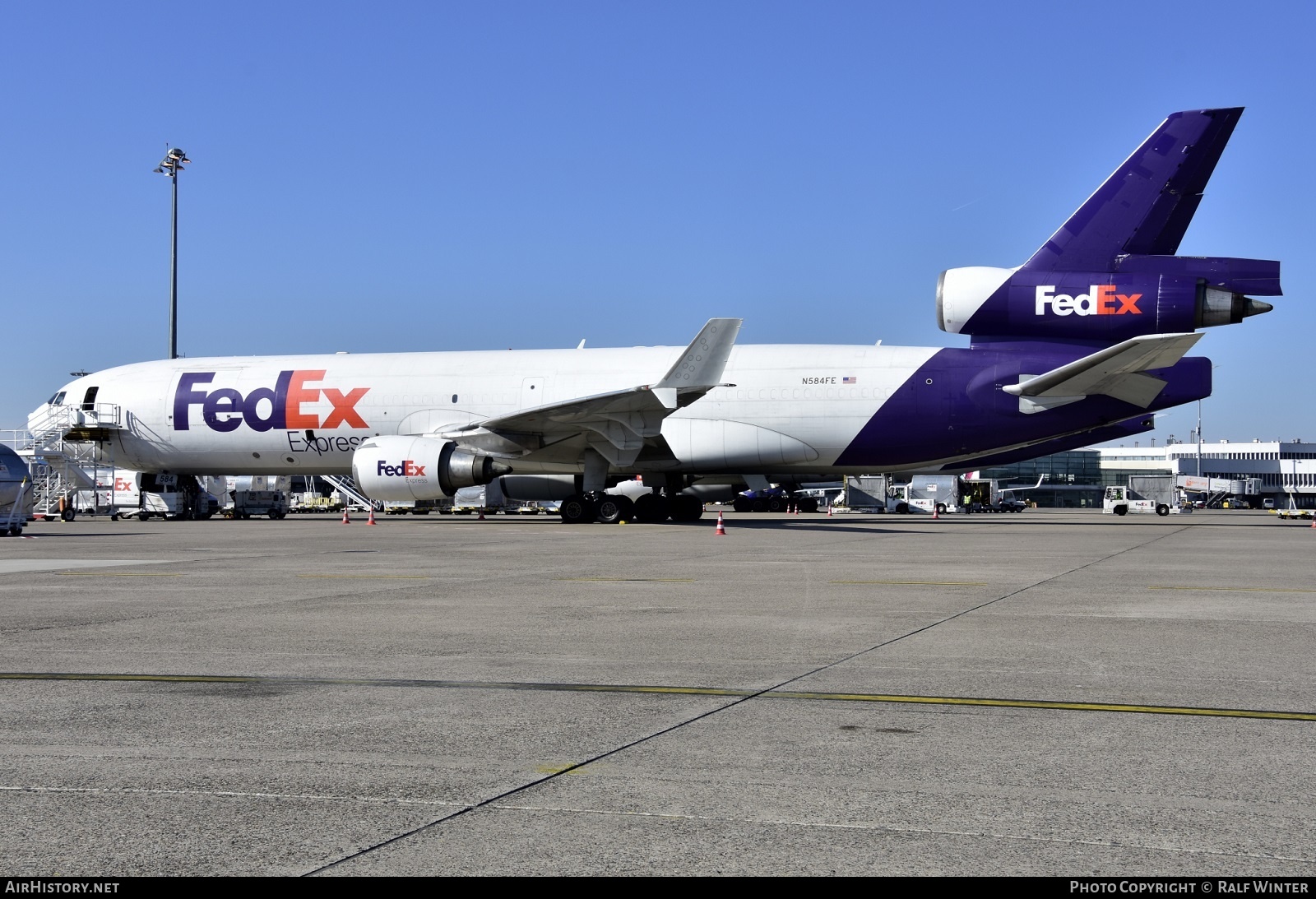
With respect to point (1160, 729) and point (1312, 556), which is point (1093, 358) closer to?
point (1312, 556)

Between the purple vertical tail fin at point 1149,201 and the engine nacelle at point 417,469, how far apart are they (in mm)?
15235

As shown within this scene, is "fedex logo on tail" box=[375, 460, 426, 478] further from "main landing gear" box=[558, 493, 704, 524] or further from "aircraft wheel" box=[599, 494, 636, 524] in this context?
"aircraft wheel" box=[599, 494, 636, 524]

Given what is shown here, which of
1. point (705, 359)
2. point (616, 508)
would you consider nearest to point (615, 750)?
point (705, 359)

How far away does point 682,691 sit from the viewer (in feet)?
21.6

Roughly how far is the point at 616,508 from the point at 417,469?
18.2ft

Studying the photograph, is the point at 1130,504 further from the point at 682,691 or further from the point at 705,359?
the point at 682,691

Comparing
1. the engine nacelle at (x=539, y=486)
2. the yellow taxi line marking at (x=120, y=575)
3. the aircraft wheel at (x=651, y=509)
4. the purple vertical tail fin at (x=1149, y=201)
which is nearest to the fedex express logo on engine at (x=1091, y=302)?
the purple vertical tail fin at (x=1149, y=201)

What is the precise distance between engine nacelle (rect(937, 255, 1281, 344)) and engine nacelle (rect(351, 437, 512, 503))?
1293 centimetres

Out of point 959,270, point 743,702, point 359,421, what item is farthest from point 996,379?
point 743,702

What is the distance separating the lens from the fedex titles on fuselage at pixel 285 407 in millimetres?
33438

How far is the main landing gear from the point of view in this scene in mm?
32156

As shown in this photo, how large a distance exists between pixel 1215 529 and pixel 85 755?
33455 millimetres

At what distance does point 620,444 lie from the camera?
30.7 metres

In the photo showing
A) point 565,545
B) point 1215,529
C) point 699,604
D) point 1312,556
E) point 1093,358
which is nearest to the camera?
point 699,604
